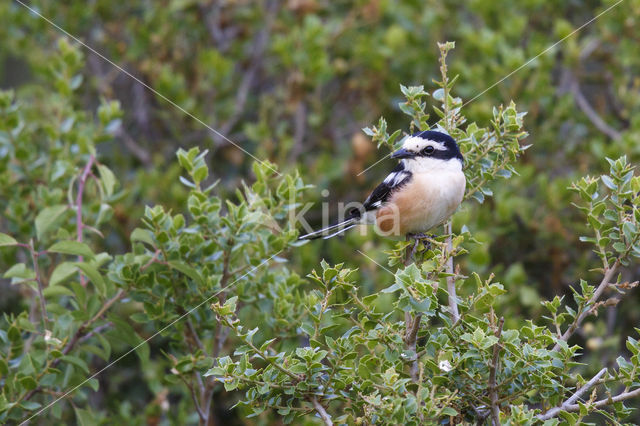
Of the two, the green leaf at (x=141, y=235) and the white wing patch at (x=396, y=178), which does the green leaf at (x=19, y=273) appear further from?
the white wing patch at (x=396, y=178)

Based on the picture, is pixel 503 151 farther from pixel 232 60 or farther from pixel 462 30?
pixel 232 60

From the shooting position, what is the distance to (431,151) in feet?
11.3

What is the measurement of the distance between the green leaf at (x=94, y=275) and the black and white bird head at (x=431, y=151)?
1.47 m

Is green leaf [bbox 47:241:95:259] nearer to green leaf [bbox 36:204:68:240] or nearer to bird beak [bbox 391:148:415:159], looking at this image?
green leaf [bbox 36:204:68:240]

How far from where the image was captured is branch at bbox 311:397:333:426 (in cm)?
257

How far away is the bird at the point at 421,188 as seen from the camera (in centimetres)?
334

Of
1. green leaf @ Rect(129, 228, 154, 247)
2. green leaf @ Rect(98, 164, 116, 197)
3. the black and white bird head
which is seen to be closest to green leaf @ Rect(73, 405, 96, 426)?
green leaf @ Rect(129, 228, 154, 247)

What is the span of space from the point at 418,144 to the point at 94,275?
162 centimetres

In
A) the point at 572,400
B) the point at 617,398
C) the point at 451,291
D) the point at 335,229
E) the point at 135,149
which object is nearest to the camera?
the point at 617,398

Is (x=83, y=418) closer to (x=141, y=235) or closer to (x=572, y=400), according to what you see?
(x=141, y=235)

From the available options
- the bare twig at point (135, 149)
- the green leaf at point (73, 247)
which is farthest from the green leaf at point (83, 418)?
the bare twig at point (135, 149)

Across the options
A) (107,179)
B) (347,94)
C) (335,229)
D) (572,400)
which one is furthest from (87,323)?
(347,94)

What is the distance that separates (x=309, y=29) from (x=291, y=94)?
0.56 meters

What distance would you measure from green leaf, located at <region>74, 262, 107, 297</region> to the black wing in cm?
150
